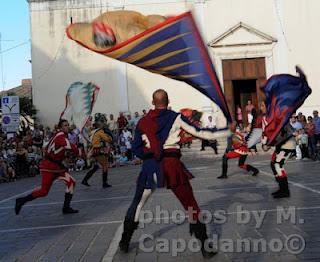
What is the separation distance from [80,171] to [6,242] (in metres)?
14.7

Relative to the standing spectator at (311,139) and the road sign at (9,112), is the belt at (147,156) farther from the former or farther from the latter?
the road sign at (9,112)

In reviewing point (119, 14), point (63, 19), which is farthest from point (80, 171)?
point (119, 14)

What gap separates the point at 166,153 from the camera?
19.5ft

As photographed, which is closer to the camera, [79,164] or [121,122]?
[79,164]

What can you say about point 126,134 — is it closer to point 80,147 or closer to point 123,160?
point 123,160

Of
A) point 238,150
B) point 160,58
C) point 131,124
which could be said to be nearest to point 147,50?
point 160,58

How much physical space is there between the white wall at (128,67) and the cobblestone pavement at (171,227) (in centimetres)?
1605

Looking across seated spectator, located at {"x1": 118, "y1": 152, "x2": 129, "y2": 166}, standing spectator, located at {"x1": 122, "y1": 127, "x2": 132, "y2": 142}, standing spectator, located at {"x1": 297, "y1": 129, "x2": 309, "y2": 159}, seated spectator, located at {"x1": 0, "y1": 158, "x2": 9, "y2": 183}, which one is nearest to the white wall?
standing spectator, located at {"x1": 122, "y1": 127, "x2": 132, "y2": 142}

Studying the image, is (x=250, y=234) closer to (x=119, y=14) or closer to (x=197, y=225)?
(x=197, y=225)

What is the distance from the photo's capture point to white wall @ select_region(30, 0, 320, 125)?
27.8 m

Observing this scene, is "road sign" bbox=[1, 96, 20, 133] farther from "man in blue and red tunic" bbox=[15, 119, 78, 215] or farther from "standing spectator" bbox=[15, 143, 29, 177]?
"man in blue and red tunic" bbox=[15, 119, 78, 215]

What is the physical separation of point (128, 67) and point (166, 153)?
22.8 m

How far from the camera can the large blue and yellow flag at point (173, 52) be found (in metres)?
5.72

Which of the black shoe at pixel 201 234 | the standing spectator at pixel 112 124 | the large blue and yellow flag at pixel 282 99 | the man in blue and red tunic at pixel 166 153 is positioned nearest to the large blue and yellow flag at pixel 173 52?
the man in blue and red tunic at pixel 166 153
